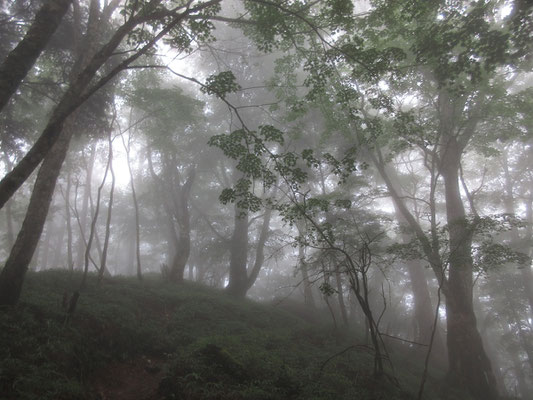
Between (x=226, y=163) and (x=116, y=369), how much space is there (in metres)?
17.4

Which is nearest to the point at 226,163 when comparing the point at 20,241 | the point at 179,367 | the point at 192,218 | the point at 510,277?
the point at 192,218

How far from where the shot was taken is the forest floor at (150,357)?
5.42 metres

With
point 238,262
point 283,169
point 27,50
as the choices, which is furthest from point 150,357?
point 238,262

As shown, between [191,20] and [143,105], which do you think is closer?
[191,20]

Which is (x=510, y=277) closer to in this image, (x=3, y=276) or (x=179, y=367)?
(x=179, y=367)

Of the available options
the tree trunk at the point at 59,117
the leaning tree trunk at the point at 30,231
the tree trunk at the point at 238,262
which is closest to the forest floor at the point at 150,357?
the leaning tree trunk at the point at 30,231

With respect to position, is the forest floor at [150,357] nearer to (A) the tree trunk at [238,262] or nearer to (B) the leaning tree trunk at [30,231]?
(B) the leaning tree trunk at [30,231]

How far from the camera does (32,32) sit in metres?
5.65

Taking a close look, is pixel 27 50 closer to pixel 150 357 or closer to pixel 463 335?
pixel 150 357

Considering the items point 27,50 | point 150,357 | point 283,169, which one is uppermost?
point 27,50

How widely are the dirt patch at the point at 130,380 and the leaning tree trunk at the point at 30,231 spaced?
285 cm

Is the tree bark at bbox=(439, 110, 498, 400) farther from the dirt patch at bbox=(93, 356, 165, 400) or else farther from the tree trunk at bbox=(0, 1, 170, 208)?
the tree trunk at bbox=(0, 1, 170, 208)

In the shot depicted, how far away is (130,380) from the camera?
6406 millimetres

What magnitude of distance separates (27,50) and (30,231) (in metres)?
4.28
